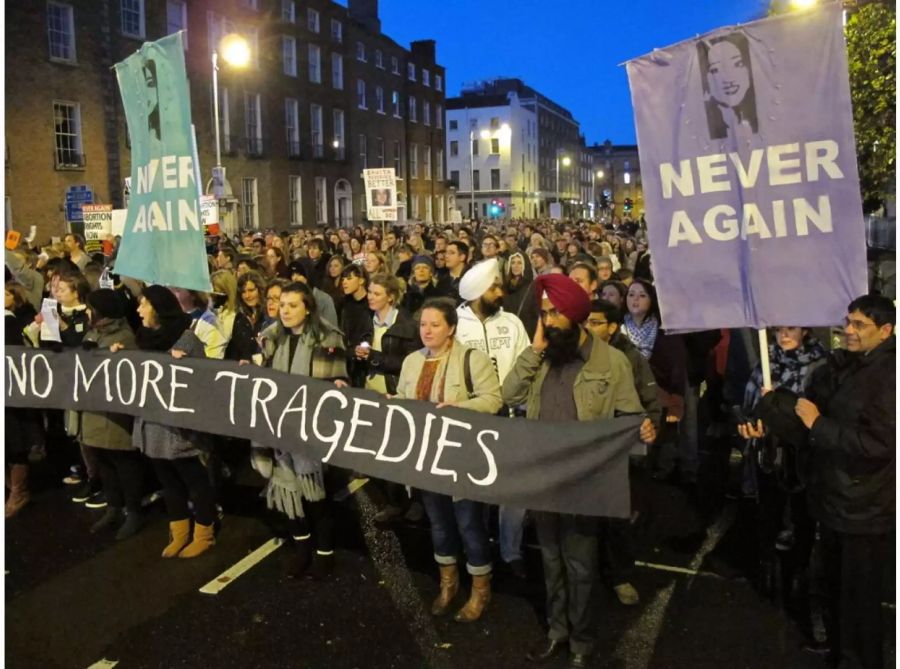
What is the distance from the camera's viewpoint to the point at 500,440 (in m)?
4.02

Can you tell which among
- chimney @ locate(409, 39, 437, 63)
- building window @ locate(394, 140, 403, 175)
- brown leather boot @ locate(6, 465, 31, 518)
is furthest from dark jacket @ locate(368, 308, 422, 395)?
chimney @ locate(409, 39, 437, 63)

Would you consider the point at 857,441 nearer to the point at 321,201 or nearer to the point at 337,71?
the point at 321,201

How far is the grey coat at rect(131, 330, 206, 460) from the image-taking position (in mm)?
5344

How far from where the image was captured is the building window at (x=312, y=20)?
4019cm

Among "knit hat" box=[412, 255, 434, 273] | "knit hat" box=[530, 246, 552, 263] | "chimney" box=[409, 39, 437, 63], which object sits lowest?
"knit hat" box=[412, 255, 434, 273]

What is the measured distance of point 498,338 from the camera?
17.8 feet

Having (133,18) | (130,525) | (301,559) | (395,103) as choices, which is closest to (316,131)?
(395,103)

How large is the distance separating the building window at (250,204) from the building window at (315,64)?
8.10 m

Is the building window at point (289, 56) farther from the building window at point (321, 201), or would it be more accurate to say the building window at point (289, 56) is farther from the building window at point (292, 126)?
the building window at point (321, 201)

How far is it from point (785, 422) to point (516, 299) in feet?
13.6

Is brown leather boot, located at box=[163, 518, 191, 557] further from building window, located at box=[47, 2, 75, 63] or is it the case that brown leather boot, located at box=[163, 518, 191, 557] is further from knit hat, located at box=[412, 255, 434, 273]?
building window, located at box=[47, 2, 75, 63]

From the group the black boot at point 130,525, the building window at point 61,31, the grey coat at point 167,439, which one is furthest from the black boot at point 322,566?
the building window at point 61,31

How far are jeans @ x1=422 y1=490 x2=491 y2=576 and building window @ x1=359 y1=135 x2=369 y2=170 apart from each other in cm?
4296

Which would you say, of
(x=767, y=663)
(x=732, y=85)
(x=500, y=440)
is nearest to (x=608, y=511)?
(x=500, y=440)
